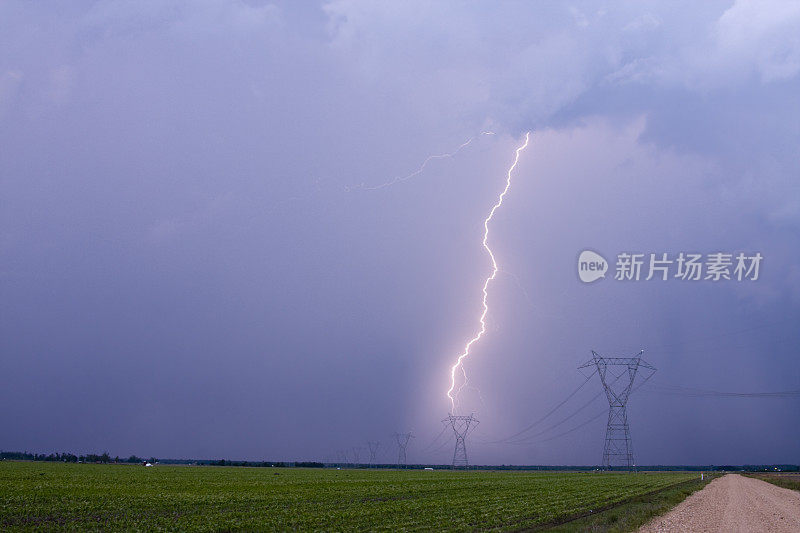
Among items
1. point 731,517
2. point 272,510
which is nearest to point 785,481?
point 731,517

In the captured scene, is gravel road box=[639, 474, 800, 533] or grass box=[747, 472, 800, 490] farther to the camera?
grass box=[747, 472, 800, 490]

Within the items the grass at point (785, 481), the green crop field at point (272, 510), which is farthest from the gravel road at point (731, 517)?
the grass at point (785, 481)

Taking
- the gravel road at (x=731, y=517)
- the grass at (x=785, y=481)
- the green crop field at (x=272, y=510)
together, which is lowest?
the grass at (x=785, y=481)

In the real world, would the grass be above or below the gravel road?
below

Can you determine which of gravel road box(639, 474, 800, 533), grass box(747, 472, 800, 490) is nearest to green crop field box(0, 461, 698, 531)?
gravel road box(639, 474, 800, 533)

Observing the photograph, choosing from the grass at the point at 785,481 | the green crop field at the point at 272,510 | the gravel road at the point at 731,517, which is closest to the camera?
the gravel road at the point at 731,517

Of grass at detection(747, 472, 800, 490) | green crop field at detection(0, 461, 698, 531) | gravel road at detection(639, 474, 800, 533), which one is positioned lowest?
grass at detection(747, 472, 800, 490)

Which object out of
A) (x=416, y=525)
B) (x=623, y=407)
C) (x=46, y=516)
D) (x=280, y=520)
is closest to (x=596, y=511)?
(x=416, y=525)

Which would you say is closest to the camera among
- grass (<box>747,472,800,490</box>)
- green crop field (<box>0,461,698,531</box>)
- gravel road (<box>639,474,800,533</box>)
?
gravel road (<box>639,474,800,533</box>)

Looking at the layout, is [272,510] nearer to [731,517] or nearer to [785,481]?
[731,517]

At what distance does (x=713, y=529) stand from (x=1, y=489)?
45.6m

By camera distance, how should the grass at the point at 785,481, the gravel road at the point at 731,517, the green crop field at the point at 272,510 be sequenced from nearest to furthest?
the gravel road at the point at 731,517, the green crop field at the point at 272,510, the grass at the point at 785,481

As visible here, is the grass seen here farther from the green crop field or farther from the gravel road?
the green crop field

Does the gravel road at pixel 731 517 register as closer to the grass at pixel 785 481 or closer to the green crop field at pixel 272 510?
the green crop field at pixel 272 510
